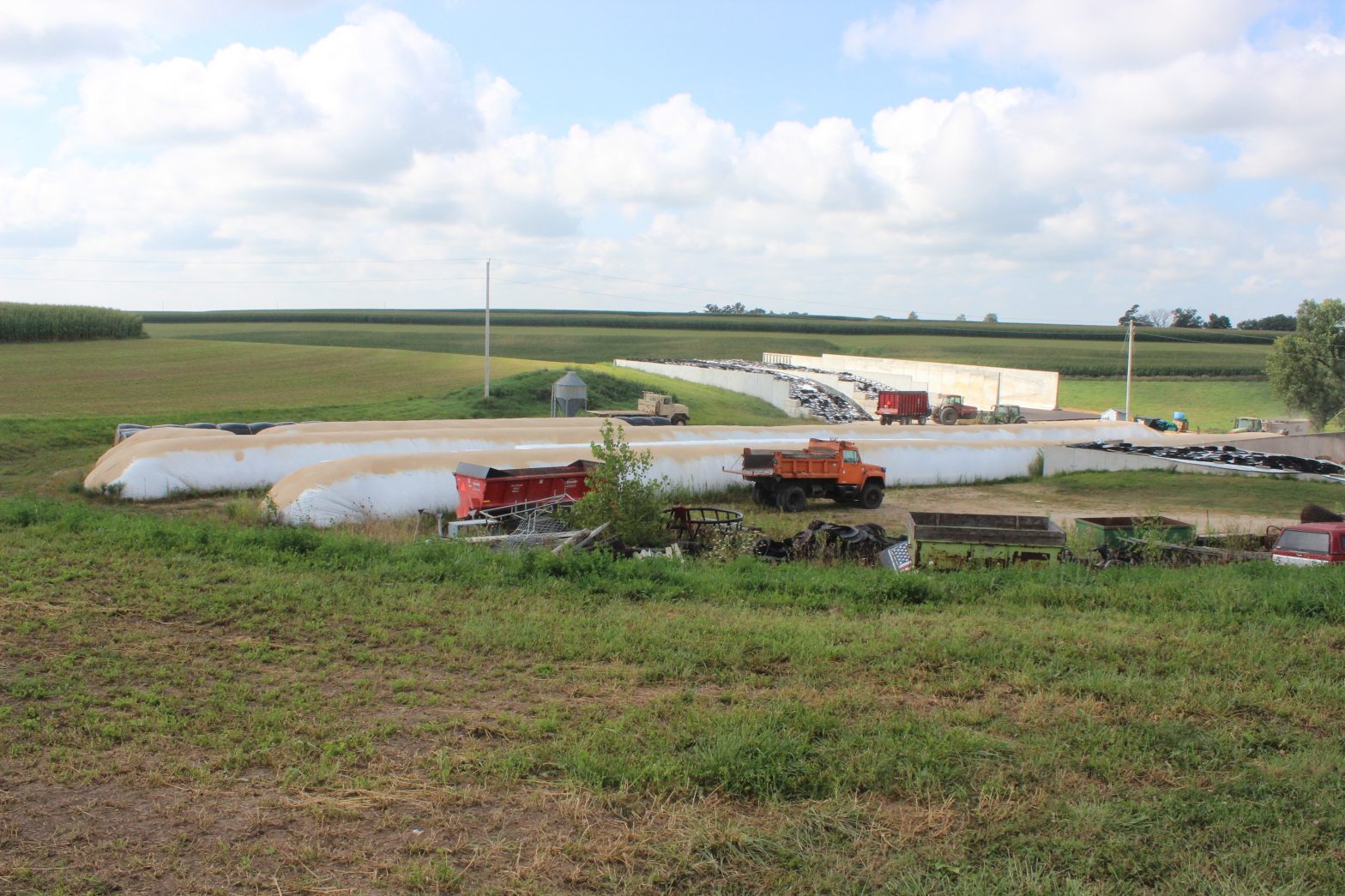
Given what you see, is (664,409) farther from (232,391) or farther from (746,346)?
(746,346)

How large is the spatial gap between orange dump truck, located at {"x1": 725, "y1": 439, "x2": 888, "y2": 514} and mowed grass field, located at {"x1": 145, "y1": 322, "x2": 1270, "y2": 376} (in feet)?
232

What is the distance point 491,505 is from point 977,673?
39.5ft

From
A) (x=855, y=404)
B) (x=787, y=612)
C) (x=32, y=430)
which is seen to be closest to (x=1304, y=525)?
(x=787, y=612)

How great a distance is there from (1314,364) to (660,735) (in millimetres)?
69540

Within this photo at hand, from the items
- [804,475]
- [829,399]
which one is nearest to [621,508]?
[804,475]

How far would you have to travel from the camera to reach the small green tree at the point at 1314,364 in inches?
2441

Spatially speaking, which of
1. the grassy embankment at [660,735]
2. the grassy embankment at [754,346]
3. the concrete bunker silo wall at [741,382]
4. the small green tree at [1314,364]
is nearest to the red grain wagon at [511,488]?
the grassy embankment at [660,735]

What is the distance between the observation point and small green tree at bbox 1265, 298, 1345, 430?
203 ft

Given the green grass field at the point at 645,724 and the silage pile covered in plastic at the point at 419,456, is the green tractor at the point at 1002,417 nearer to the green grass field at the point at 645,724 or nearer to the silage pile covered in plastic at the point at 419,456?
the silage pile covered in plastic at the point at 419,456

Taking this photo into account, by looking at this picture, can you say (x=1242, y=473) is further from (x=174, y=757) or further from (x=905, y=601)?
(x=174, y=757)

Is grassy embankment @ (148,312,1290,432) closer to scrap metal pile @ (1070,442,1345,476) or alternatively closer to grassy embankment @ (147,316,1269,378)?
grassy embankment @ (147,316,1269,378)

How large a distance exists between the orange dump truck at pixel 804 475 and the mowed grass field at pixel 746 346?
232 ft

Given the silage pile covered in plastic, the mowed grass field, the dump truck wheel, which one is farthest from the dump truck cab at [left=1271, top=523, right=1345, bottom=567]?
the mowed grass field

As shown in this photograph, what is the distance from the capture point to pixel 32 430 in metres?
30.8
